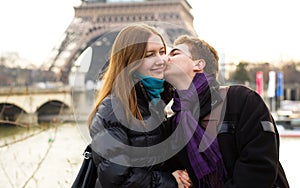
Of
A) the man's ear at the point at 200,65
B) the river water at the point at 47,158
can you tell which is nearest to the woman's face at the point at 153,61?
the man's ear at the point at 200,65

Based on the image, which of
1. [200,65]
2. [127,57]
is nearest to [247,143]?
[200,65]

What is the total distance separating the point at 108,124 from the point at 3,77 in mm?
19043

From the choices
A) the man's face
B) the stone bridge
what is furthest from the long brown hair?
the stone bridge

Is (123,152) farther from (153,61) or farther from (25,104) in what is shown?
(25,104)

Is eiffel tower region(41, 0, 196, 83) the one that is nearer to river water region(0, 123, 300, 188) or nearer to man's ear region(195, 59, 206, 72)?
river water region(0, 123, 300, 188)

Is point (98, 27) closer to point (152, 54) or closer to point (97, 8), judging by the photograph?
point (97, 8)

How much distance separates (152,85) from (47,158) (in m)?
6.16

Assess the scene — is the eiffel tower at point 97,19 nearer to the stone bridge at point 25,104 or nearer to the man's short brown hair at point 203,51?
the stone bridge at point 25,104

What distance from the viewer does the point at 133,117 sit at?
1.37 metres

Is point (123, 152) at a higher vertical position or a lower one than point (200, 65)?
lower

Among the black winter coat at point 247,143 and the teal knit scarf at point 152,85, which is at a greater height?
the teal knit scarf at point 152,85

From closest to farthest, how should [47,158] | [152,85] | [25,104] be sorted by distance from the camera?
Answer: [152,85], [47,158], [25,104]

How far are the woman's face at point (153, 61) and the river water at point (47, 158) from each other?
447 millimetres

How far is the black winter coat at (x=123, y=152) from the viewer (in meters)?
1.32
